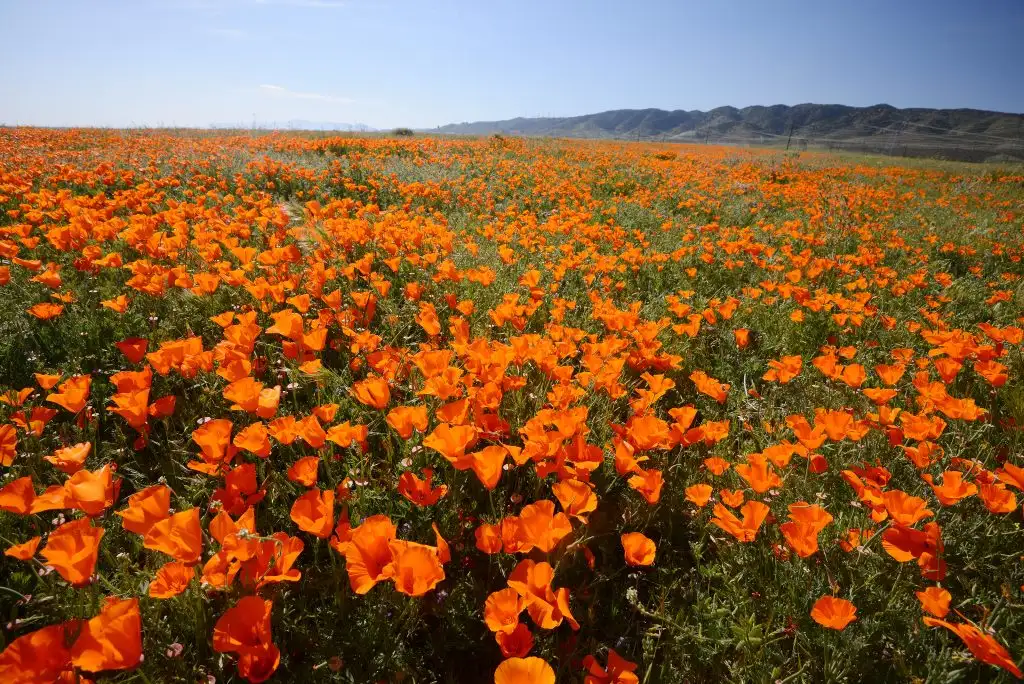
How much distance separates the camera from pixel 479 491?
2.04 m

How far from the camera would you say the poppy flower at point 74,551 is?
1122mm

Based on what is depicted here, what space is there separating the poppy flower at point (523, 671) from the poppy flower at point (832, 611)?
2.57 ft

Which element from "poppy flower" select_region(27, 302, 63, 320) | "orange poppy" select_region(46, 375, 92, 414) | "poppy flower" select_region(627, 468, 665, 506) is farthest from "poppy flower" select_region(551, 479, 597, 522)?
"poppy flower" select_region(27, 302, 63, 320)

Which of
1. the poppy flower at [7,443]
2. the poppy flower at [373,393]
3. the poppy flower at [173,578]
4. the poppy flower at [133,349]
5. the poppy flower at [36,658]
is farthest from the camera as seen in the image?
the poppy flower at [133,349]

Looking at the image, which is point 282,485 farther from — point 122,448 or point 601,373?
point 601,373

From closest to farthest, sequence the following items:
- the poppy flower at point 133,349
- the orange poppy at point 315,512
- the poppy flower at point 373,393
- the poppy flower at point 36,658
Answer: the poppy flower at point 36,658 < the orange poppy at point 315,512 < the poppy flower at point 373,393 < the poppy flower at point 133,349

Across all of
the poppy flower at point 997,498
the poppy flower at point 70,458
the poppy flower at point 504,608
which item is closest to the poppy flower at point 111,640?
the poppy flower at point 70,458

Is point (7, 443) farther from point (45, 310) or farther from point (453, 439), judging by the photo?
point (453, 439)

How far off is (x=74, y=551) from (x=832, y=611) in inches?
79.7

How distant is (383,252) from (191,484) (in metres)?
2.77

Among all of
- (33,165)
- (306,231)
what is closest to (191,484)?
(306,231)

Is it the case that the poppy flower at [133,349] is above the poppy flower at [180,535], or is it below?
above

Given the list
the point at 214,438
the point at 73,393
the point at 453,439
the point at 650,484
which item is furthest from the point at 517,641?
the point at 73,393

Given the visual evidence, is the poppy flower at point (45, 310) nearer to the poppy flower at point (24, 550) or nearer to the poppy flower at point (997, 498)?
the poppy flower at point (24, 550)
